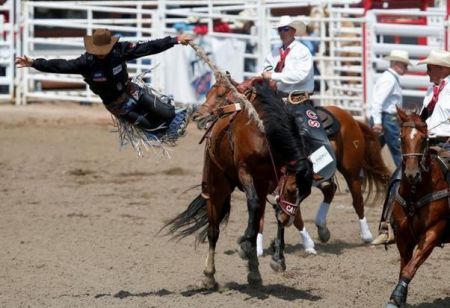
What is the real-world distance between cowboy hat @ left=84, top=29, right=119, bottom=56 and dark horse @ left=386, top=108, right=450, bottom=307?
2.17 meters

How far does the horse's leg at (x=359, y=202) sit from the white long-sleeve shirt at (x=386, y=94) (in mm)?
2212

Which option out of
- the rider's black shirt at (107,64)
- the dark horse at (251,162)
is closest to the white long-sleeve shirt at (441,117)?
the dark horse at (251,162)

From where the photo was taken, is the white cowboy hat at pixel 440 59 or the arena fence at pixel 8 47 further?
the arena fence at pixel 8 47

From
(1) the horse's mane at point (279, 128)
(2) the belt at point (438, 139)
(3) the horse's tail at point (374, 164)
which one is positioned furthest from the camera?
(3) the horse's tail at point (374, 164)

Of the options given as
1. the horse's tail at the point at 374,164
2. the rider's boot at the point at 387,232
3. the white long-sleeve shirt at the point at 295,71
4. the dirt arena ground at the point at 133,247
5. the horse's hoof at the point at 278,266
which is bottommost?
the dirt arena ground at the point at 133,247

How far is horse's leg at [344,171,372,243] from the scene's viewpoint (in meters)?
9.54

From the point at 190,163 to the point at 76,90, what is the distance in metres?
4.43

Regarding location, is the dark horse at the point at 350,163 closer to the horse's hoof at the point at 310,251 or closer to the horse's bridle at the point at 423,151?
the horse's hoof at the point at 310,251

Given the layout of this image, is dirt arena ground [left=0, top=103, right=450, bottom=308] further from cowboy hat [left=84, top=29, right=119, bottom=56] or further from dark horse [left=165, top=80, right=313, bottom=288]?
cowboy hat [left=84, top=29, right=119, bottom=56]

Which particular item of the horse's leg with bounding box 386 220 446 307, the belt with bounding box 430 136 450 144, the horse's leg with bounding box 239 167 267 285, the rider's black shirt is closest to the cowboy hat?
the rider's black shirt

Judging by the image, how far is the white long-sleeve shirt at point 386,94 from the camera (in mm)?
11617

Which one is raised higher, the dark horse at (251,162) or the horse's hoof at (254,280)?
the dark horse at (251,162)

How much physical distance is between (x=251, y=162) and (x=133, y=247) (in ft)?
7.49

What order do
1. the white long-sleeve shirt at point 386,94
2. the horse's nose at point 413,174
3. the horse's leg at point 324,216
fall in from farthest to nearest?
the white long-sleeve shirt at point 386,94 < the horse's leg at point 324,216 < the horse's nose at point 413,174
